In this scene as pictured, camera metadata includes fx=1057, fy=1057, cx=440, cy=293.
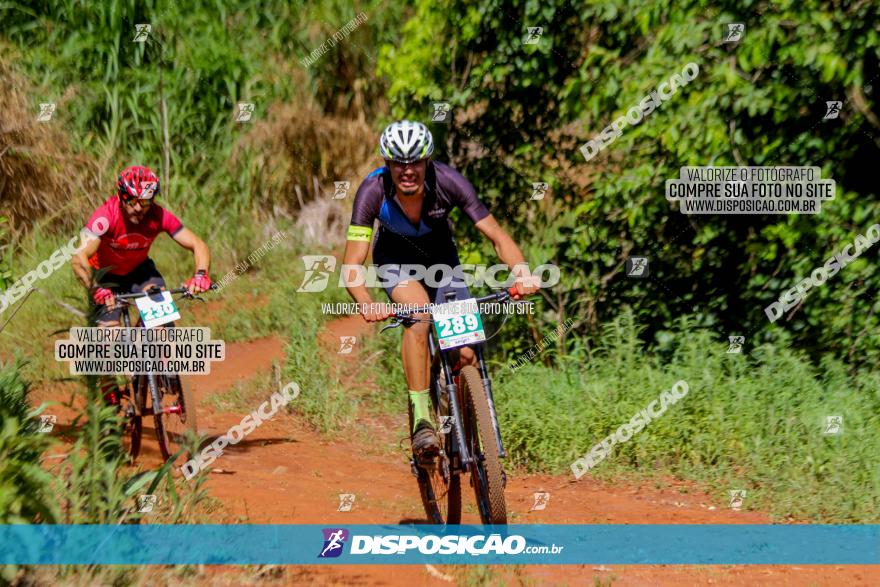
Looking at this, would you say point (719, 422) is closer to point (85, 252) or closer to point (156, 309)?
point (156, 309)

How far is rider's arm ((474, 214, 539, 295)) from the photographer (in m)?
5.78

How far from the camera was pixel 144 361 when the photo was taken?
7.82m

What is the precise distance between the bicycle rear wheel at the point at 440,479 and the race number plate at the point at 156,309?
8.35 ft

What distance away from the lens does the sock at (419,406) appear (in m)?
5.91

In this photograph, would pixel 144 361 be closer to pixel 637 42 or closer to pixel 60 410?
pixel 60 410

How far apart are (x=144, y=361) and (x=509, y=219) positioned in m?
3.78

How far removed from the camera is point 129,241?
26.3 feet

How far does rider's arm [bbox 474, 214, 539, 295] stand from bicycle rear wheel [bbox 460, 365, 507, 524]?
538 mm

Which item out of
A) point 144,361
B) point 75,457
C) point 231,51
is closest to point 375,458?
point 144,361

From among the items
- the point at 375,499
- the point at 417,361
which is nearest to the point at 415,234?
the point at 417,361

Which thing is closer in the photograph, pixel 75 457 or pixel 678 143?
pixel 75 457

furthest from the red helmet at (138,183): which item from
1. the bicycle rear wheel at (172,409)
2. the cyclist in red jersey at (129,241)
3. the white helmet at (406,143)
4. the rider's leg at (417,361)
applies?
the rider's leg at (417,361)

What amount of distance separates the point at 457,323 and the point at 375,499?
6.50ft

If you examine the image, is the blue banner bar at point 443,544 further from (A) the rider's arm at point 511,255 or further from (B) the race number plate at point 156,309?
(B) the race number plate at point 156,309
